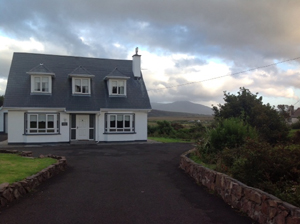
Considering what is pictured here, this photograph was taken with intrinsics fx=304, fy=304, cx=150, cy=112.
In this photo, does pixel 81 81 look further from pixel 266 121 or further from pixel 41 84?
pixel 266 121

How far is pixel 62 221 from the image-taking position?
624 centimetres

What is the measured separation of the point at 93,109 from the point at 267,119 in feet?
42.9

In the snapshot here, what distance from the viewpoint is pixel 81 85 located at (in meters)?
25.5

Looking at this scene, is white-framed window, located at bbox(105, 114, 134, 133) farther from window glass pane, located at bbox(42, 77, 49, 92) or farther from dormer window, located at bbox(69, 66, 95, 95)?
window glass pane, located at bbox(42, 77, 49, 92)

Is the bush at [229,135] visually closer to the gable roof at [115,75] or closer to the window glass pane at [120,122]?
the window glass pane at [120,122]

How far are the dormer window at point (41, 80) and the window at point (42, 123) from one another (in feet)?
6.75

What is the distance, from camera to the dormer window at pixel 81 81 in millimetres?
25234

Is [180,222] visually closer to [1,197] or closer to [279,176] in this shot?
[279,176]

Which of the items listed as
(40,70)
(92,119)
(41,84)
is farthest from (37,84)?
(92,119)

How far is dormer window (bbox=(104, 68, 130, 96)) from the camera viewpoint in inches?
1028

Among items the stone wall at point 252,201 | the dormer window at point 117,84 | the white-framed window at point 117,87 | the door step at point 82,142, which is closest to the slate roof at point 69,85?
the dormer window at point 117,84

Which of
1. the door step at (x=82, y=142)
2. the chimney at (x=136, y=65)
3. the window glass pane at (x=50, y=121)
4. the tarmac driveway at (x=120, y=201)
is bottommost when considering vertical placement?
the tarmac driveway at (x=120, y=201)

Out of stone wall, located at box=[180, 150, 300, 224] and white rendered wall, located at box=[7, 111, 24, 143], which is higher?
white rendered wall, located at box=[7, 111, 24, 143]

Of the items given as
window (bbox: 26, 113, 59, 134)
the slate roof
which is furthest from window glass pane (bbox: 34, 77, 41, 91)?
window (bbox: 26, 113, 59, 134)
